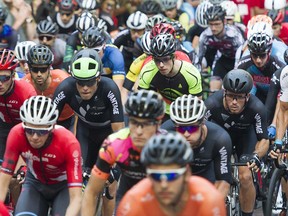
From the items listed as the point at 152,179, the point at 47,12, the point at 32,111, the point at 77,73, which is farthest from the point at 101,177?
the point at 47,12

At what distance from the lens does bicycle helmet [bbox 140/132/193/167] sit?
24.3ft

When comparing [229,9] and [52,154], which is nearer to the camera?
[52,154]

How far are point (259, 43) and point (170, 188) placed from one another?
20.5ft

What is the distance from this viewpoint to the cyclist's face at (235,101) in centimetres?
1133

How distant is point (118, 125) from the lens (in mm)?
11641

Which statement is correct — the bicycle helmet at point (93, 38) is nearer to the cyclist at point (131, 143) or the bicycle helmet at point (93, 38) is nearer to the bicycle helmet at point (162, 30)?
the bicycle helmet at point (162, 30)

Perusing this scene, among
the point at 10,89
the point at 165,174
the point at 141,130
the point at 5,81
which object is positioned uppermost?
the point at 165,174

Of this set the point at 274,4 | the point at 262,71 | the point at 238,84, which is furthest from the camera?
the point at 274,4

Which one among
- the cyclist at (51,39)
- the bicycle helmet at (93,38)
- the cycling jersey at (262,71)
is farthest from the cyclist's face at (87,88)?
the cyclist at (51,39)

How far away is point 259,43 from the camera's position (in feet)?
43.8

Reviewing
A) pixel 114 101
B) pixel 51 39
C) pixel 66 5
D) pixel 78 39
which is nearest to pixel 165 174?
pixel 114 101

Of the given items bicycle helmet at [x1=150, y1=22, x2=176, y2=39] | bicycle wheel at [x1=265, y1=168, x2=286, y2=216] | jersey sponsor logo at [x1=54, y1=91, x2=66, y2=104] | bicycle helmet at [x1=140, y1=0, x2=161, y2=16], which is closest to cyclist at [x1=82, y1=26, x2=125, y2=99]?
bicycle helmet at [x1=150, y1=22, x2=176, y2=39]

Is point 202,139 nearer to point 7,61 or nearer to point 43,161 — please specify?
point 43,161

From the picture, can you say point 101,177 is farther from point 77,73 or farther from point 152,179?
point 77,73
